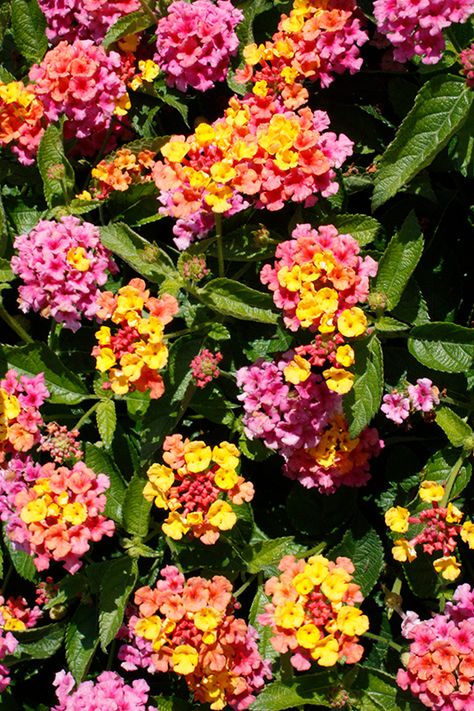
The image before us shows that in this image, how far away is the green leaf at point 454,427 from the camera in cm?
253

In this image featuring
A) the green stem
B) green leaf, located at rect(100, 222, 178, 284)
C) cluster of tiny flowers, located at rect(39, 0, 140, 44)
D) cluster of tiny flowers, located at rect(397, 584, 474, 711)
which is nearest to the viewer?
cluster of tiny flowers, located at rect(397, 584, 474, 711)

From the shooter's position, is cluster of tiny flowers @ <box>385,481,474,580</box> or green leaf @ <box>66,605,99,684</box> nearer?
cluster of tiny flowers @ <box>385,481,474,580</box>

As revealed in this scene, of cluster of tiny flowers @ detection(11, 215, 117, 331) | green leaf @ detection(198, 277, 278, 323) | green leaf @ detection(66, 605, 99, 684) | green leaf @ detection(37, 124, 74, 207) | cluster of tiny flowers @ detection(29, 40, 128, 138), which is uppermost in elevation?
cluster of tiny flowers @ detection(29, 40, 128, 138)

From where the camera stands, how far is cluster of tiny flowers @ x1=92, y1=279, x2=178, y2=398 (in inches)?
94.7

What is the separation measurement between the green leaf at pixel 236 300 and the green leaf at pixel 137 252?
16 cm

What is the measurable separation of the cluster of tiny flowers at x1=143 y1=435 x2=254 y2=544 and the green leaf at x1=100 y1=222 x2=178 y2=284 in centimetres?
49

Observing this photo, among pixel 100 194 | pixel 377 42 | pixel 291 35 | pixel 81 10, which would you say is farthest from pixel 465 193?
pixel 81 10

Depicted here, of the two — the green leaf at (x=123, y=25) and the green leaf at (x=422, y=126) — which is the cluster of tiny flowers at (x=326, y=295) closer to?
the green leaf at (x=422, y=126)

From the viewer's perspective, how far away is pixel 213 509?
240 cm

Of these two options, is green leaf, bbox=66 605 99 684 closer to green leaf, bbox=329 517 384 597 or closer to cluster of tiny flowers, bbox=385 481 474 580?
green leaf, bbox=329 517 384 597

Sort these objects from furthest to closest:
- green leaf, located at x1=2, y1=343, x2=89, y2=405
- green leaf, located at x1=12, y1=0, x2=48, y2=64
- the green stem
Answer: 1. green leaf, located at x1=12, y1=0, x2=48, y2=64
2. the green stem
3. green leaf, located at x1=2, y1=343, x2=89, y2=405

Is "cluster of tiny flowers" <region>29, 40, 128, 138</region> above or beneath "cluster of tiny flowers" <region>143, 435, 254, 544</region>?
above

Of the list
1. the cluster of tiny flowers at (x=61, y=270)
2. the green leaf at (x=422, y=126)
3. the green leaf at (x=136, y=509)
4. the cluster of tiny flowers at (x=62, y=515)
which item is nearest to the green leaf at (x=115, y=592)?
the green leaf at (x=136, y=509)

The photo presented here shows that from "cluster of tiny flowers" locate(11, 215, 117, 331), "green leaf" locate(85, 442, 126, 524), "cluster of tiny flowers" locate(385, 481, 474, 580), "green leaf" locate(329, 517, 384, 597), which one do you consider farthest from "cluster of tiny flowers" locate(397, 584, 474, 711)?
"cluster of tiny flowers" locate(11, 215, 117, 331)
